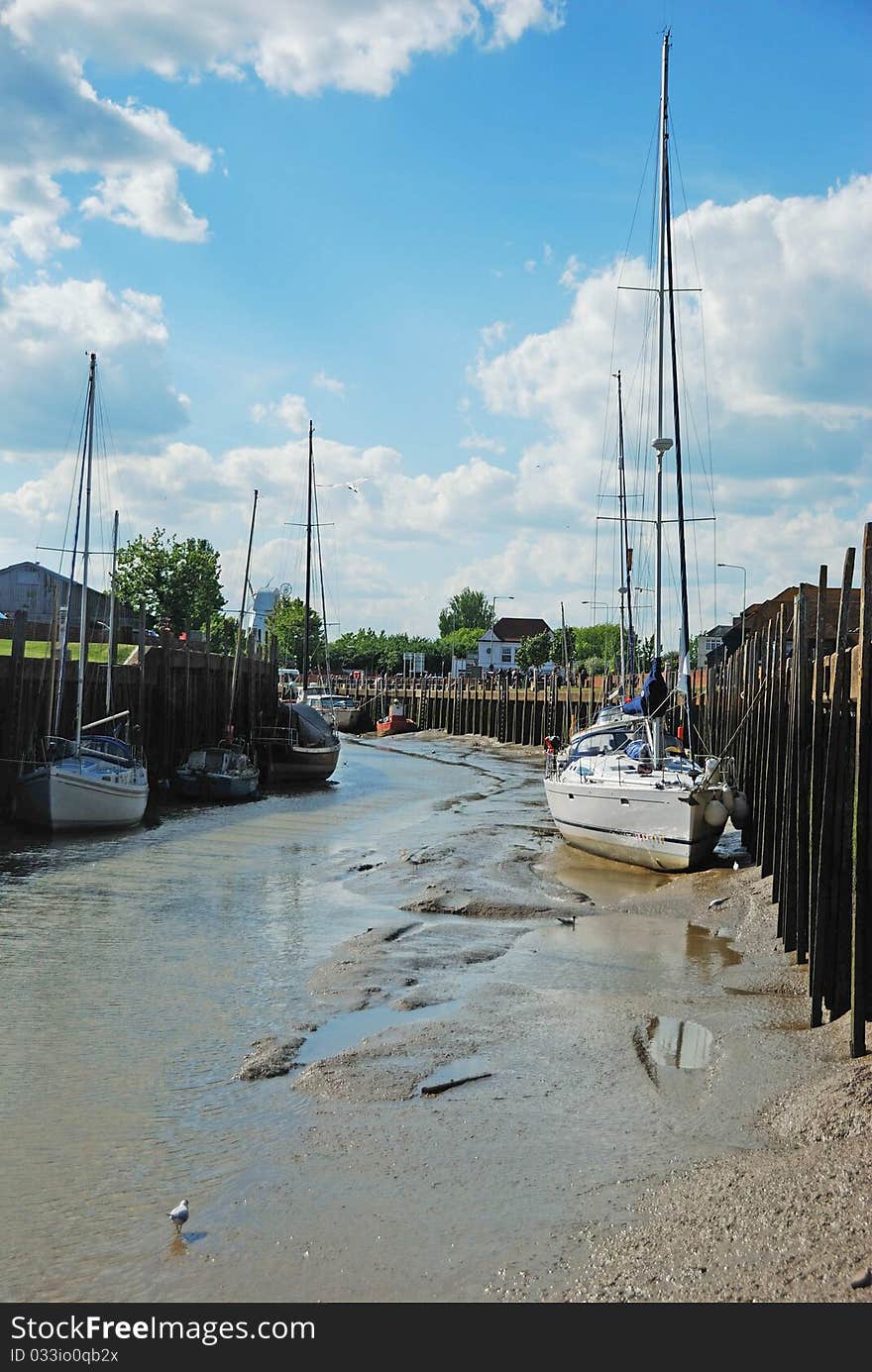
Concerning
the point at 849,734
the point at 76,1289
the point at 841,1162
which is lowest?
the point at 76,1289

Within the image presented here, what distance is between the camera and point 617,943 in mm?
15383

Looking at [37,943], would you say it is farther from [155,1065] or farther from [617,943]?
[617,943]

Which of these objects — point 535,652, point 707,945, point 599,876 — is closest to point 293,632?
point 535,652

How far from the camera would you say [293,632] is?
134 metres

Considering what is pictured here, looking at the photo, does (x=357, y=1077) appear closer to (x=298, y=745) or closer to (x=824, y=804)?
(x=824, y=804)

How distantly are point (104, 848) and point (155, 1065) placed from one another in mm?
15703

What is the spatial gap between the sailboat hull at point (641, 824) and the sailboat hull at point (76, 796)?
1117 centimetres

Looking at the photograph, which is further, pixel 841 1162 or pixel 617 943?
pixel 617 943

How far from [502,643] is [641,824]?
135529 mm

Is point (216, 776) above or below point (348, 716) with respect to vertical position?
below

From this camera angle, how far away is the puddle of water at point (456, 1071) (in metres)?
9.72

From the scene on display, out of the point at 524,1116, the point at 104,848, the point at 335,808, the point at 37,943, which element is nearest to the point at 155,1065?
the point at 524,1116

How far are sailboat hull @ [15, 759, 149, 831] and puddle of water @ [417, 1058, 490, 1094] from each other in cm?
1892

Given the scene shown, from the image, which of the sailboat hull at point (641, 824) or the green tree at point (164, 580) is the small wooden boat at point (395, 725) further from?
the sailboat hull at point (641, 824)
